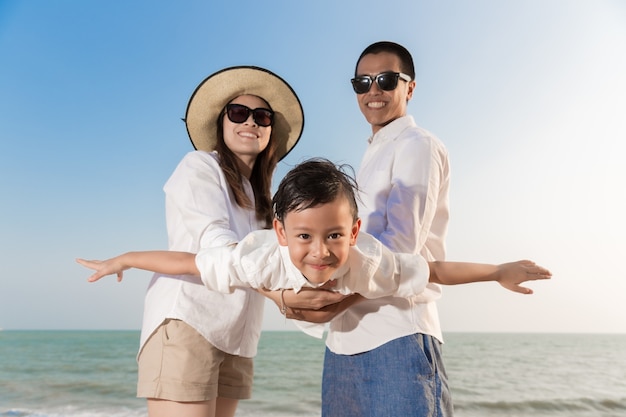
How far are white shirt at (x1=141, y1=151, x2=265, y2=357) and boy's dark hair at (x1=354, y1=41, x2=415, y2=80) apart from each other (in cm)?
86

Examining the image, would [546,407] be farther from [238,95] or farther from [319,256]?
[319,256]

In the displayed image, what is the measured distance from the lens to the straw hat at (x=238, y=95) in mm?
3047

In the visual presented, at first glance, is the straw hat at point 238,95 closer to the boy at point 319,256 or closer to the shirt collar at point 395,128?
the shirt collar at point 395,128

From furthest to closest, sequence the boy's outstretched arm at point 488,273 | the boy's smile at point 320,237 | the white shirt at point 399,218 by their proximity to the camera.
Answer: the boy's outstretched arm at point 488,273, the white shirt at point 399,218, the boy's smile at point 320,237

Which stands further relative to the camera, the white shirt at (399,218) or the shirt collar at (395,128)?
the shirt collar at (395,128)

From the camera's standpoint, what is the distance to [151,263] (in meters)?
2.51

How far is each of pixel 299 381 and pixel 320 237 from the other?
633 inches

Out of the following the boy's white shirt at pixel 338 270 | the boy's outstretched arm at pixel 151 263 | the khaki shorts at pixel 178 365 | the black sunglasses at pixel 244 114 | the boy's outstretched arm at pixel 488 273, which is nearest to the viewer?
the boy's white shirt at pixel 338 270

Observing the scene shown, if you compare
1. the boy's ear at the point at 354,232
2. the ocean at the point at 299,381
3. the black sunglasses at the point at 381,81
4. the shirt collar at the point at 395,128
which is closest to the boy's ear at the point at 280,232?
the boy's ear at the point at 354,232

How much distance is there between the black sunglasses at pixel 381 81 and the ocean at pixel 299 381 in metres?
10.8

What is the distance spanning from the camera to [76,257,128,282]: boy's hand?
2636mm

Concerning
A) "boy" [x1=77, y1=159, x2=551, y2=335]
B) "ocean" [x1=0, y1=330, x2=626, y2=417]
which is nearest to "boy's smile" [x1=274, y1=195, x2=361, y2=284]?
"boy" [x1=77, y1=159, x2=551, y2=335]

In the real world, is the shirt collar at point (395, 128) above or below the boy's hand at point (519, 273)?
above

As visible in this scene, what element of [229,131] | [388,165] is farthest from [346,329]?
[229,131]
